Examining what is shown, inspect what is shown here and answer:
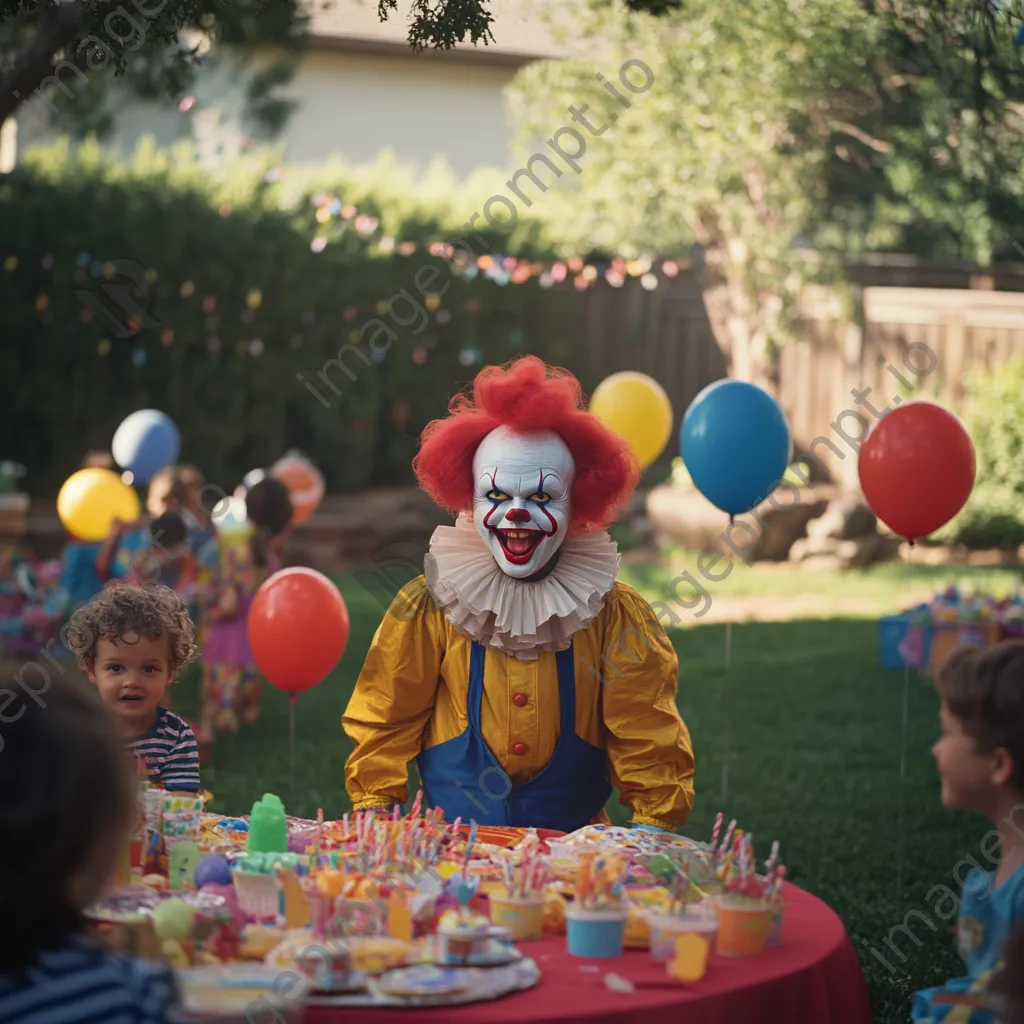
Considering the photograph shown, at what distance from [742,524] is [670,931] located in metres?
9.28

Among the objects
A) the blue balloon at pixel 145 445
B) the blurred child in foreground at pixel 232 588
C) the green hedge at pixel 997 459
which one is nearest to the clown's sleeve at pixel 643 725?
the blurred child in foreground at pixel 232 588

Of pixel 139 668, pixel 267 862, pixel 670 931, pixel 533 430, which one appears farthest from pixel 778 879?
pixel 139 668

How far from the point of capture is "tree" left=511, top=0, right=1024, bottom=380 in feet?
36.1

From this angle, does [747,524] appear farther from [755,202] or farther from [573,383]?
[573,383]

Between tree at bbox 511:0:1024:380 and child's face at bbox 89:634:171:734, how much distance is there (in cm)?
734

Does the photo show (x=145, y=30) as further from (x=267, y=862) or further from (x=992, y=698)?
(x=992, y=698)

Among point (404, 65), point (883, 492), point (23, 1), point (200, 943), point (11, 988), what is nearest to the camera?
point (11, 988)

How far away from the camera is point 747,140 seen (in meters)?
12.0

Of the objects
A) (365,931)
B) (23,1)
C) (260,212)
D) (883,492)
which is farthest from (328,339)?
(365,931)

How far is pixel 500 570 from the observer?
3783mm

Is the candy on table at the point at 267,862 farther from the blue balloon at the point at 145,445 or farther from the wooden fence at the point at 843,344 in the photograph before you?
the wooden fence at the point at 843,344

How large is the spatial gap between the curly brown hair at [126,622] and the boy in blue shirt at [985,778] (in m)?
1.77

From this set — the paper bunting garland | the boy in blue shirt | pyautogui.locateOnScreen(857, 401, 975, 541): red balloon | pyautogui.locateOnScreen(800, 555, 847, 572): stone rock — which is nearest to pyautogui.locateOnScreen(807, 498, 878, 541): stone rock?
pyautogui.locateOnScreen(800, 555, 847, 572): stone rock

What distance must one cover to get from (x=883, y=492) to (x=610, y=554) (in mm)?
1982
